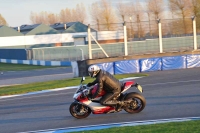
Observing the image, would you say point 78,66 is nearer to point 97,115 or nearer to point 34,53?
point 97,115

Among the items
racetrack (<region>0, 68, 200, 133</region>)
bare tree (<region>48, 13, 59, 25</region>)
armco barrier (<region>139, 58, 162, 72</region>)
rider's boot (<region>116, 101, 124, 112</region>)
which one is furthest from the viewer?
bare tree (<region>48, 13, 59, 25</region>)

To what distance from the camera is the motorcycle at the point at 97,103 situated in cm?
1191

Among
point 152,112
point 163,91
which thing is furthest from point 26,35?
point 152,112

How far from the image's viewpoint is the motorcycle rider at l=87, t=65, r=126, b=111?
461 inches

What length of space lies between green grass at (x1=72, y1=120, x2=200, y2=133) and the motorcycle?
2065 millimetres

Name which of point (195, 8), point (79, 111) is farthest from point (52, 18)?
point (79, 111)

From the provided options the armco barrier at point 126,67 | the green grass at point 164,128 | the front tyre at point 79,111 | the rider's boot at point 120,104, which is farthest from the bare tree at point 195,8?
the green grass at point 164,128

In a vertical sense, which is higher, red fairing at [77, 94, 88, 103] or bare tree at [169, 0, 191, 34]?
bare tree at [169, 0, 191, 34]

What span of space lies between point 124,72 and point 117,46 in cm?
1482

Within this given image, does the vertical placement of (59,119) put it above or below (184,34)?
below

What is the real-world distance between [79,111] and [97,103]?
22.7 inches

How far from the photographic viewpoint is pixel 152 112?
12.1 meters

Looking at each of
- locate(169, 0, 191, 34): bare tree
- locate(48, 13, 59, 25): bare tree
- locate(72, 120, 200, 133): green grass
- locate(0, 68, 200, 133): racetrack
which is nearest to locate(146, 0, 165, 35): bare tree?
locate(169, 0, 191, 34): bare tree

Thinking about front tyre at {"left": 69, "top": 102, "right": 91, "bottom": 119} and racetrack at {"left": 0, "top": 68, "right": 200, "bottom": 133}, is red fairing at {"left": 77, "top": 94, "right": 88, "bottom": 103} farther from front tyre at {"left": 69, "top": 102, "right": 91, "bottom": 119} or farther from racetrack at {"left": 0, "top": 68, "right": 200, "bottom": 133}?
racetrack at {"left": 0, "top": 68, "right": 200, "bottom": 133}
